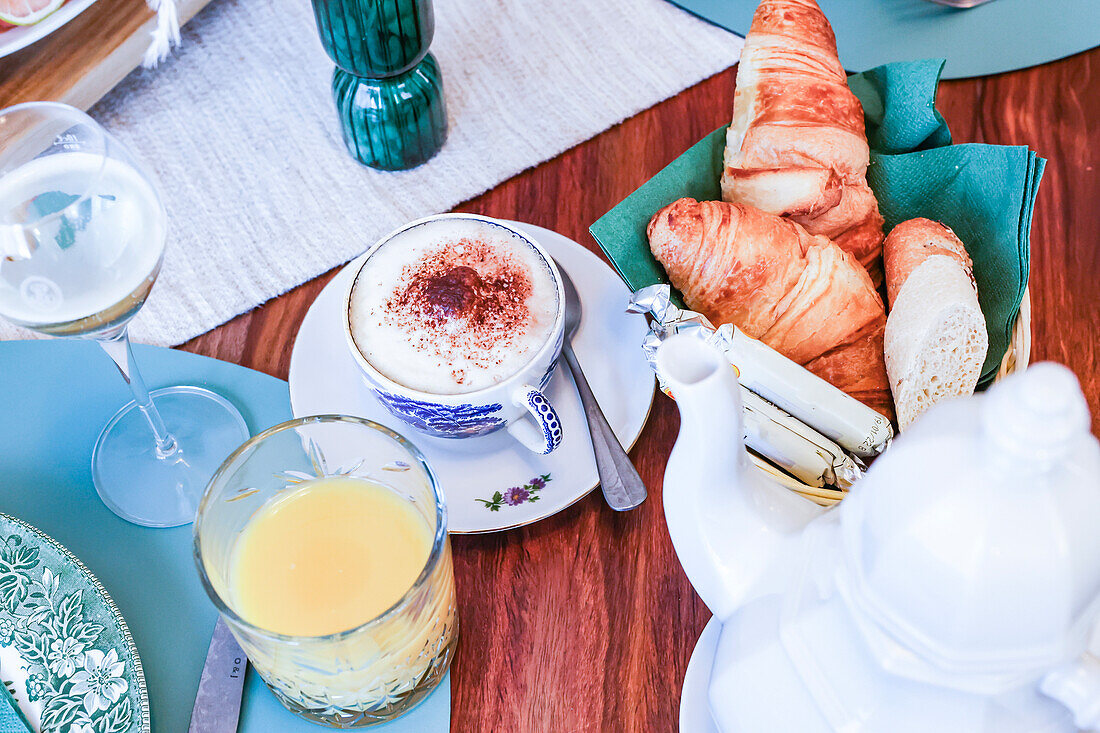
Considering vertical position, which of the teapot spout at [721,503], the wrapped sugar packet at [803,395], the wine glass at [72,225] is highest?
the wine glass at [72,225]

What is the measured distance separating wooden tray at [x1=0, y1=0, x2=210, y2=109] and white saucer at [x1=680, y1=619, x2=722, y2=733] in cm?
84

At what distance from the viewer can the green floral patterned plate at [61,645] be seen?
1.89 ft

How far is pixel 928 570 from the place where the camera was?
32cm

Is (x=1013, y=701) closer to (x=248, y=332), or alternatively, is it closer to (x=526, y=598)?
(x=526, y=598)

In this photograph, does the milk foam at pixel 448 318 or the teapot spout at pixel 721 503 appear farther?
the milk foam at pixel 448 318

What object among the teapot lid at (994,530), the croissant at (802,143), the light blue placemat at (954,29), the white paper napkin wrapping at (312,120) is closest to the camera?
the teapot lid at (994,530)

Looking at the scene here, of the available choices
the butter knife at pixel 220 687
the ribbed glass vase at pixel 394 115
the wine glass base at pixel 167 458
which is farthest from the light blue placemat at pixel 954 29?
the butter knife at pixel 220 687

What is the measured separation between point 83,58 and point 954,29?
3.28 feet

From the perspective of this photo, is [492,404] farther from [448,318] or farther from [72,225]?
[72,225]

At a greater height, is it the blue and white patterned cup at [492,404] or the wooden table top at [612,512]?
the blue and white patterned cup at [492,404]

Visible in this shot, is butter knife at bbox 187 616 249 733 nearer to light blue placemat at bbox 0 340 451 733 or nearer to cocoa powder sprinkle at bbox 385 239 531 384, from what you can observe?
light blue placemat at bbox 0 340 451 733

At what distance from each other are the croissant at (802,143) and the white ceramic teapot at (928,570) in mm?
405

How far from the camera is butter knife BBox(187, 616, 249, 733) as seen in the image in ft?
1.95

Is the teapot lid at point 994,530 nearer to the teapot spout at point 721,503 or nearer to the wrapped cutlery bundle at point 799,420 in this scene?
the teapot spout at point 721,503
